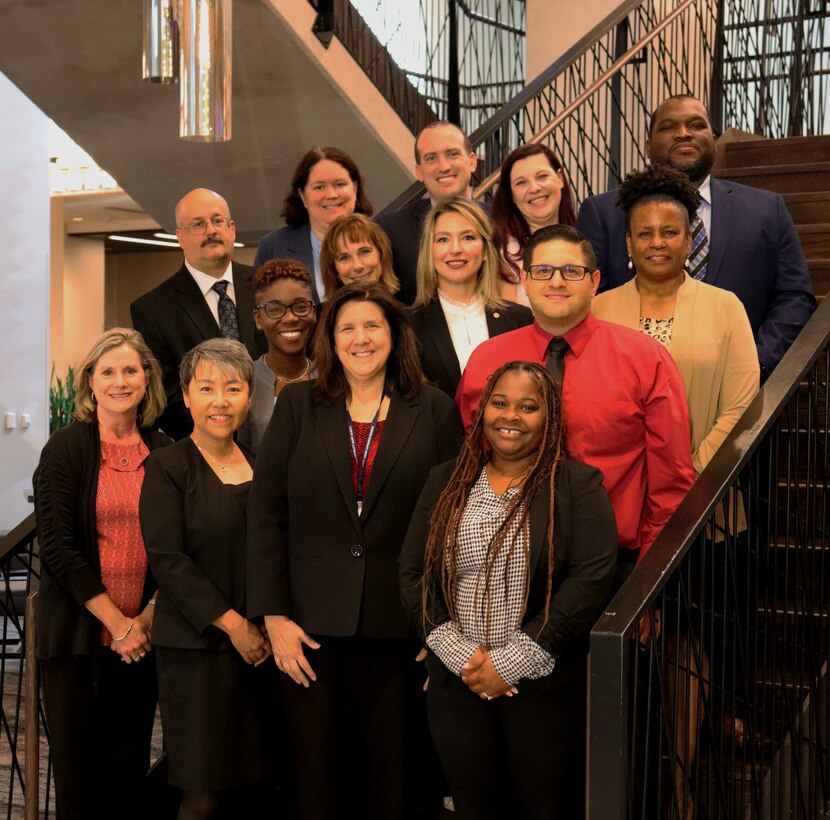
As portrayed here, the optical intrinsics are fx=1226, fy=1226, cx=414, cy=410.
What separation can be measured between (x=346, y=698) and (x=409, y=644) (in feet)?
0.67

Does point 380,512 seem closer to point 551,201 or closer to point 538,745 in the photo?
point 538,745

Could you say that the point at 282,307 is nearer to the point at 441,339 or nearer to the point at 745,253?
the point at 441,339

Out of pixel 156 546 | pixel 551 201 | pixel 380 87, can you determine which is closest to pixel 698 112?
pixel 551 201

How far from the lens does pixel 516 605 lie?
8.94ft

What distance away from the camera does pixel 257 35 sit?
261 inches

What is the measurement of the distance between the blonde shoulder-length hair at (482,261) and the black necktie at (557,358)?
46cm

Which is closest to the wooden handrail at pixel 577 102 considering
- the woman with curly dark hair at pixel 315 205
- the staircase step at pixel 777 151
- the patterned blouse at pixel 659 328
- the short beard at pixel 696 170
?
the staircase step at pixel 777 151

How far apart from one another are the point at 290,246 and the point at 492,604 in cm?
200

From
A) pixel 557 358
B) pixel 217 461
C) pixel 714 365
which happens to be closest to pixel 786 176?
pixel 714 365

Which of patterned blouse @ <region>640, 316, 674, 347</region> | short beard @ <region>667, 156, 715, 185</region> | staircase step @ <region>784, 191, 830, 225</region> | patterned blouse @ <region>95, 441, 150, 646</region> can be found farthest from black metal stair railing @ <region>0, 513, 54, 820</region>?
staircase step @ <region>784, 191, 830, 225</region>

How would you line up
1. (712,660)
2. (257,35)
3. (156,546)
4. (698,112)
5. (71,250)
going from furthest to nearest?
(71,250), (257,35), (698,112), (156,546), (712,660)

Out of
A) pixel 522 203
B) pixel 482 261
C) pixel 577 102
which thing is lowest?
pixel 482 261

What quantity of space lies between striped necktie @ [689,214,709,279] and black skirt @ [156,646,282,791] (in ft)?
5.72

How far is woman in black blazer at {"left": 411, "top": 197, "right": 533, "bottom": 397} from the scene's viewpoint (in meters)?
3.43
